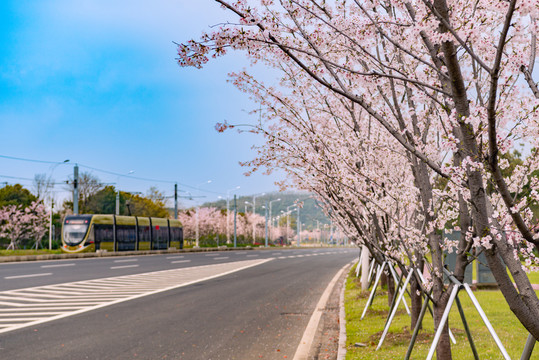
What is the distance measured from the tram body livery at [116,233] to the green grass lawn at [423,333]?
29704mm

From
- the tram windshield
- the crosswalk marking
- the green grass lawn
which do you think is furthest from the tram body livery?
the green grass lawn

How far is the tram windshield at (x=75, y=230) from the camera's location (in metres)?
37.6

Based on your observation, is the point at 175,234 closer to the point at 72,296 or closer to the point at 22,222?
the point at 22,222

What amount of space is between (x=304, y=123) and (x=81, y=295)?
10169 millimetres

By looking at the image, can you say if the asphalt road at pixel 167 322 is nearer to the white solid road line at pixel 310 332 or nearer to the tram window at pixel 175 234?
the white solid road line at pixel 310 332

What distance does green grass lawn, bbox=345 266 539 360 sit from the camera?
7.28 meters

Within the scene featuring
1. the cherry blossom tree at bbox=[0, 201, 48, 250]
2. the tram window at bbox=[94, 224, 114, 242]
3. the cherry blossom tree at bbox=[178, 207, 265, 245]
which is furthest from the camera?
the cherry blossom tree at bbox=[178, 207, 265, 245]

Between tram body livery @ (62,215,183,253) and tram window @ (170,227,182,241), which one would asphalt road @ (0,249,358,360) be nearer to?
tram body livery @ (62,215,183,253)

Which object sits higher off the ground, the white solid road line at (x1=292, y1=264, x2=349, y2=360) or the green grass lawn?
the green grass lawn

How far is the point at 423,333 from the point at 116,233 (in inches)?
1433

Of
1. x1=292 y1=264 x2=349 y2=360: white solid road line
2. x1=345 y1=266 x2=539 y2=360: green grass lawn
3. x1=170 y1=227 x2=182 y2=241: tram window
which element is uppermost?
x1=170 y1=227 x2=182 y2=241: tram window

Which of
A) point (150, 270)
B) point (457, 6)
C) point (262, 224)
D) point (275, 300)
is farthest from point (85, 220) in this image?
point (262, 224)

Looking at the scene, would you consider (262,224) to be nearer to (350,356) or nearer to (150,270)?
(150,270)

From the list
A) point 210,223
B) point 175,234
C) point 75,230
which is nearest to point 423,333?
point 75,230
